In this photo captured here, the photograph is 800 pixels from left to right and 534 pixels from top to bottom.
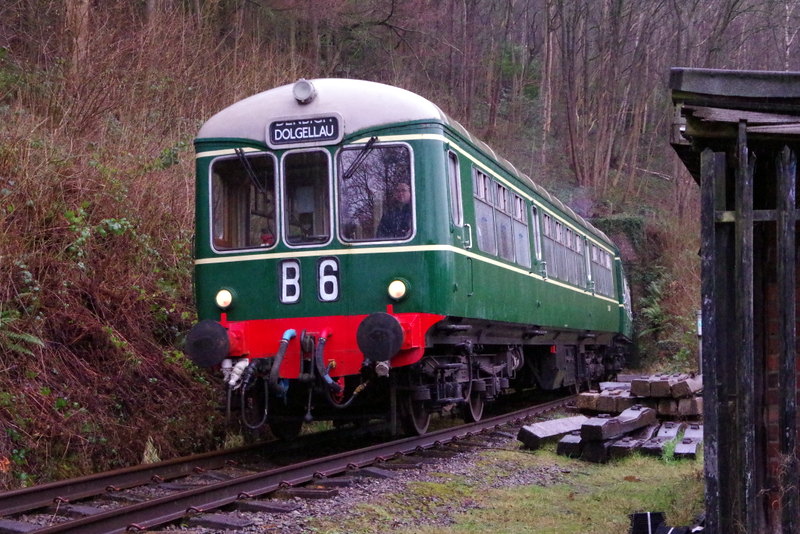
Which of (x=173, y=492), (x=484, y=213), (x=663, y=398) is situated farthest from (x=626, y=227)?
(x=173, y=492)

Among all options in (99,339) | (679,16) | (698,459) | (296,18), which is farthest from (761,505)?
(679,16)

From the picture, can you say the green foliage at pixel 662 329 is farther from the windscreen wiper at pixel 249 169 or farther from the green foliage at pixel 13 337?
the green foliage at pixel 13 337

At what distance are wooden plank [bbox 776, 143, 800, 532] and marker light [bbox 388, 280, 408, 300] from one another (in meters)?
4.12

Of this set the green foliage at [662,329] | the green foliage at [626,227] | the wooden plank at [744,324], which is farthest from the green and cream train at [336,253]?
the green foliage at [626,227]

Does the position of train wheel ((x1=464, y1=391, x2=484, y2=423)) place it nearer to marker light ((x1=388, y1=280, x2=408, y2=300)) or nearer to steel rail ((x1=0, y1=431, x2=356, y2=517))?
steel rail ((x1=0, y1=431, x2=356, y2=517))

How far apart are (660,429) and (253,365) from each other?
14.7 ft

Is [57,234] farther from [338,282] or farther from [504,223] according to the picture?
[504,223]

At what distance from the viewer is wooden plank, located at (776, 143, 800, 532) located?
454cm

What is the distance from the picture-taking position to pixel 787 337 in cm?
459

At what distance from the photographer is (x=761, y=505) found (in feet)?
15.5

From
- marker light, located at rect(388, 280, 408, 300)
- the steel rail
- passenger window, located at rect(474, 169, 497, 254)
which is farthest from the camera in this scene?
passenger window, located at rect(474, 169, 497, 254)

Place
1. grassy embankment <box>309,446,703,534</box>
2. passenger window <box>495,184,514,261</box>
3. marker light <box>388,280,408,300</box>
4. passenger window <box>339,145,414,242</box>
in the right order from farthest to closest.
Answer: passenger window <box>495,184,514,261</box> → passenger window <box>339,145,414,242</box> → marker light <box>388,280,408,300</box> → grassy embankment <box>309,446,703,534</box>

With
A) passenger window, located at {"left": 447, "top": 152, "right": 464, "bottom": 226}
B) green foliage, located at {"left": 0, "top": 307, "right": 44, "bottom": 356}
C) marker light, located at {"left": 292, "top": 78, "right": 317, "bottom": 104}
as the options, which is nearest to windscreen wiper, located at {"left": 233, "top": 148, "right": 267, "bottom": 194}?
marker light, located at {"left": 292, "top": 78, "right": 317, "bottom": 104}

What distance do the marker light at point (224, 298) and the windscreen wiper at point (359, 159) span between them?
1502 mm
